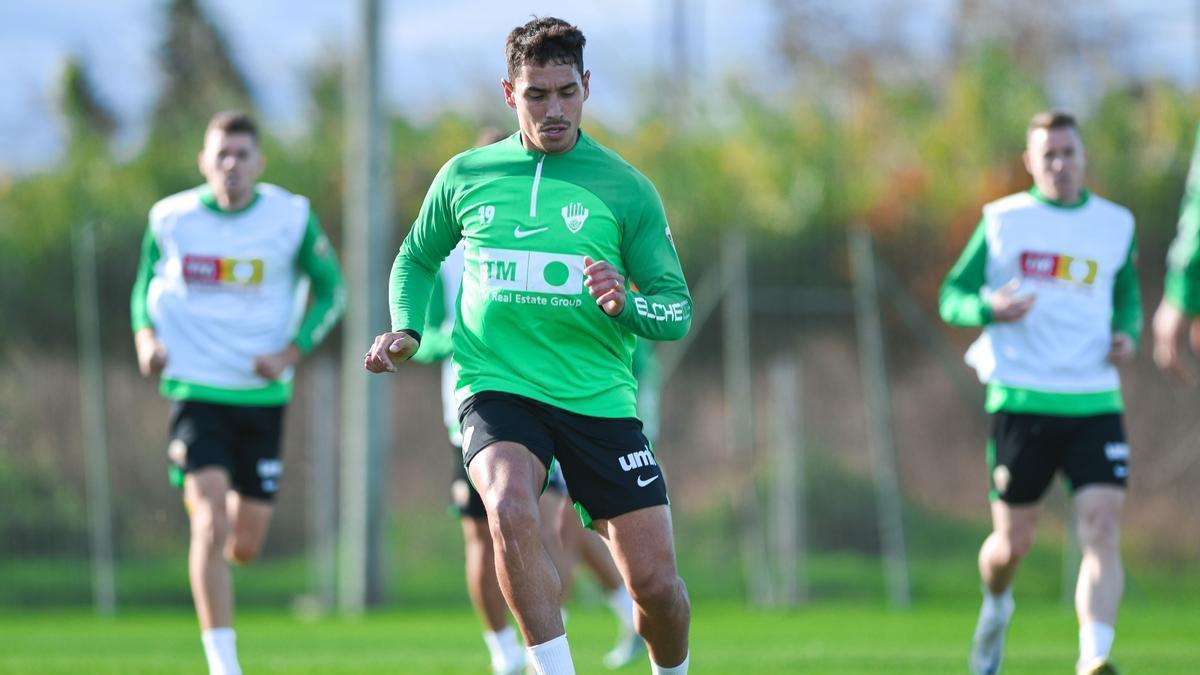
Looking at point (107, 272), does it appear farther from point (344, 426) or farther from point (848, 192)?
point (848, 192)

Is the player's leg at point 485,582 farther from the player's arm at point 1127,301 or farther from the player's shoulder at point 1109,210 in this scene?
the player's shoulder at point 1109,210

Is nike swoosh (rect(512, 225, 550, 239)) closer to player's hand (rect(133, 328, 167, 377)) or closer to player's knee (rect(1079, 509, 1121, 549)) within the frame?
player's hand (rect(133, 328, 167, 377))

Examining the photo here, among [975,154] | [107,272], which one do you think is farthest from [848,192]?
[107,272]

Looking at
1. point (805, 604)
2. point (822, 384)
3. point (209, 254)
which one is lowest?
point (805, 604)

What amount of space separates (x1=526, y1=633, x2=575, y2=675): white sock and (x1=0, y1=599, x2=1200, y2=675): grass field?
368 centimetres

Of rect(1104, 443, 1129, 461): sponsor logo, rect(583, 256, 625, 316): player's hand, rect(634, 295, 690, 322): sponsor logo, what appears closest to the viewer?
rect(583, 256, 625, 316): player's hand

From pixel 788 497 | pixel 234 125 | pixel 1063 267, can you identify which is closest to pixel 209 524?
pixel 234 125

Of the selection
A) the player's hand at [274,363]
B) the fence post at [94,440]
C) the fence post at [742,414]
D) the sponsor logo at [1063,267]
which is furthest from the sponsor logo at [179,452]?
the fence post at [742,414]

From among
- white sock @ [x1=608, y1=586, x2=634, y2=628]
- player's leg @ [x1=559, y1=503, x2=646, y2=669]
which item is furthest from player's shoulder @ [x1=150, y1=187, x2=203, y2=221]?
white sock @ [x1=608, y1=586, x2=634, y2=628]

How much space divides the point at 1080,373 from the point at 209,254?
4.30m

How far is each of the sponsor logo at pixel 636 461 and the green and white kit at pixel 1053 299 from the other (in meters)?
2.79

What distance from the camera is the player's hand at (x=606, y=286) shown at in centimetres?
539

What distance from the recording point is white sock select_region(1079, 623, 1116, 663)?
24.3 feet

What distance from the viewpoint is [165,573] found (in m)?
16.6
